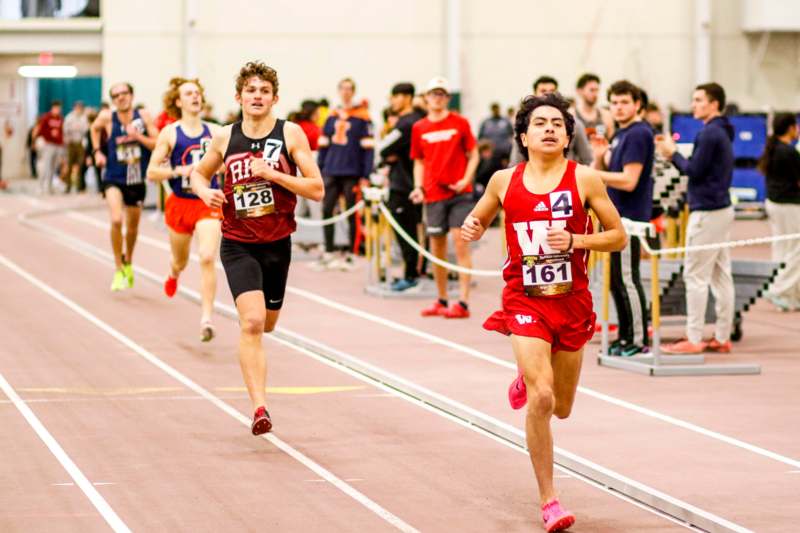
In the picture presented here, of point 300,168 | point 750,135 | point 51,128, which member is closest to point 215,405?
point 300,168

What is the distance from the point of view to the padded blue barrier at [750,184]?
2980cm

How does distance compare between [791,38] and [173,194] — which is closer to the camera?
[173,194]

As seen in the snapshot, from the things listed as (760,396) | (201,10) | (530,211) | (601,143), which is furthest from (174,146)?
(201,10)

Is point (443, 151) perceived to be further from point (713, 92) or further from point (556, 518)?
point (556, 518)

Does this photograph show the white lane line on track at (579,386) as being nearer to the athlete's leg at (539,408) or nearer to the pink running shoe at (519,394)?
the pink running shoe at (519,394)

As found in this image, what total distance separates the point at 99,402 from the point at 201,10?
27.2 metres

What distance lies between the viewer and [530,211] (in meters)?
7.70

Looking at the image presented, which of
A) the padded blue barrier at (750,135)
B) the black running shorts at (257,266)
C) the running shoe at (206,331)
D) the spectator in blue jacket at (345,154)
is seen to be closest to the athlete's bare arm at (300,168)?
the black running shorts at (257,266)

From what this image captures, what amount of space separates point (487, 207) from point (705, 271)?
5586 mm

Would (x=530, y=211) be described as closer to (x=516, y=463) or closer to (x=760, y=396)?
(x=516, y=463)

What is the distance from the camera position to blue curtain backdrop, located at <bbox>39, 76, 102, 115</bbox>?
143 ft

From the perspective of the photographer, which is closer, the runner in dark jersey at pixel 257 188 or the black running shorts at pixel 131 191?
the runner in dark jersey at pixel 257 188

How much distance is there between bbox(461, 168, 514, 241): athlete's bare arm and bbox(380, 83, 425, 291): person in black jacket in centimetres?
1004

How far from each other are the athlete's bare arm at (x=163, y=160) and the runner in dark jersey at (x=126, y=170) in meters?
2.87
